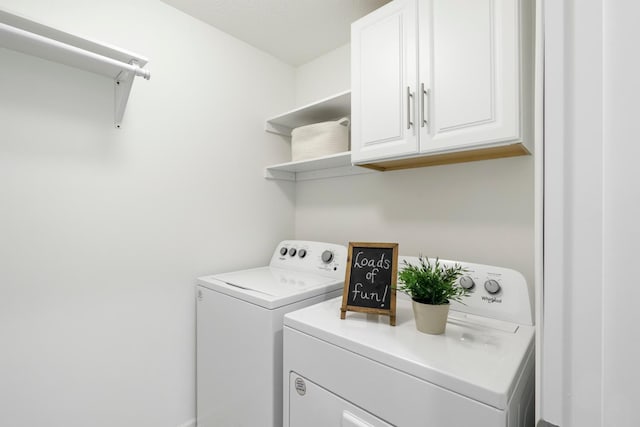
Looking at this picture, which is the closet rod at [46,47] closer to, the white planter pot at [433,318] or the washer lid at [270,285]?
the washer lid at [270,285]

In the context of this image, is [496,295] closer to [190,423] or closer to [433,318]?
[433,318]

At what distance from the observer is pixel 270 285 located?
4.86 ft

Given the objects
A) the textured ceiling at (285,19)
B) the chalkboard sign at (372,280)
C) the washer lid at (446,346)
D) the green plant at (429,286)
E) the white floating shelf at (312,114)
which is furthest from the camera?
the white floating shelf at (312,114)

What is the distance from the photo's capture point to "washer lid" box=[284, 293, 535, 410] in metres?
0.71

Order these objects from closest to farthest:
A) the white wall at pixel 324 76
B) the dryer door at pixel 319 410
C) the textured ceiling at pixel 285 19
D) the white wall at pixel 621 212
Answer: the white wall at pixel 621 212 → the dryer door at pixel 319 410 → the textured ceiling at pixel 285 19 → the white wall at pixel 324 76

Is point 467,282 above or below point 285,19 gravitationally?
below

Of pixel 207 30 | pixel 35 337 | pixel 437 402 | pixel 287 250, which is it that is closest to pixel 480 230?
pixel 437 402

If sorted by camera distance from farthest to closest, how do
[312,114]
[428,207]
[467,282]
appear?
[312,114] < [428,207] < [467,282]

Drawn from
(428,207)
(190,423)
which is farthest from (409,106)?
(190,423)

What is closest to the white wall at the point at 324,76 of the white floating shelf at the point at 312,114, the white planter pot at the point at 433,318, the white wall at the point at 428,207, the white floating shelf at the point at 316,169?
the white wall at the point at 428,207

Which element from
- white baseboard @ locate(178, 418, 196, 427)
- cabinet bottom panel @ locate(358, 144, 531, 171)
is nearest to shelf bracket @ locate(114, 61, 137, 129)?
cabinet bottom panel @ locate(358, 144, 531, 171)

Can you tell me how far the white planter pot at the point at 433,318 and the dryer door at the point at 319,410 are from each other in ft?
1.03

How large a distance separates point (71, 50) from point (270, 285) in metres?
1.26

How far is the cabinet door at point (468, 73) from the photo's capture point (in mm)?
1013
